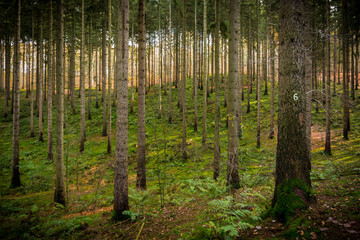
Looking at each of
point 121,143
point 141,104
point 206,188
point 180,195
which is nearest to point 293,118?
point 121,143

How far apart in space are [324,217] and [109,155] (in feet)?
44.3

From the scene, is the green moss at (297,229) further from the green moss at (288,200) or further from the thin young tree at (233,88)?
the thin young tree at (233,88)

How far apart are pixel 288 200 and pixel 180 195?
14.7ft

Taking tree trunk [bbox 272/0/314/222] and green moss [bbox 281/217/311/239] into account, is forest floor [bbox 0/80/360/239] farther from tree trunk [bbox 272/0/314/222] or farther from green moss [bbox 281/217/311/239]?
tree trunk [bbox 272/0/314/222]

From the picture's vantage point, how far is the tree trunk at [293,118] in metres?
3.47

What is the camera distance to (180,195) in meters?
7.06

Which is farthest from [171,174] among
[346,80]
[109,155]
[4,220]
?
[346,80]

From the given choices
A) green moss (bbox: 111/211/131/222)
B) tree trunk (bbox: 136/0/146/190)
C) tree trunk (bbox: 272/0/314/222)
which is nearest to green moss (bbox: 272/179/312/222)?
tree trunk (bbox: 272/0/314/222)

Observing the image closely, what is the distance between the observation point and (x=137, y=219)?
5.16 metres

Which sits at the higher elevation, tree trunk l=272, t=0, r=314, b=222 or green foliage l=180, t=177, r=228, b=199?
tree trunk l=272, t=0, r=314, b=222

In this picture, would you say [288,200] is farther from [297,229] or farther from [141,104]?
[141,104]

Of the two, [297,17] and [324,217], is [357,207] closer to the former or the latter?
[324,217]

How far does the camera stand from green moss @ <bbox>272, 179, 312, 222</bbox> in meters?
3.34

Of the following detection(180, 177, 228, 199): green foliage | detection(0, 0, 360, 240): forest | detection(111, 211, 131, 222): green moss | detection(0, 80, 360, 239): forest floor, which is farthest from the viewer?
detection(180, 177, 228, 199): green foliage
